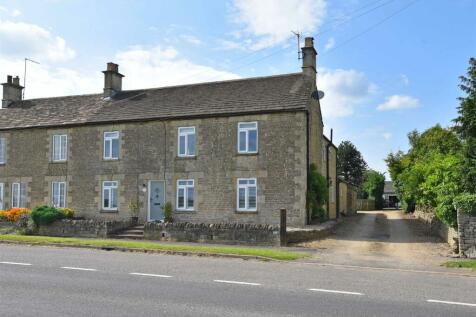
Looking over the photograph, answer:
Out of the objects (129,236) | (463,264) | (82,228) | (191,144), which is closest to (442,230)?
(463,264)

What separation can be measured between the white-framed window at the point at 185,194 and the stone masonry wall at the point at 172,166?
237 millimetres

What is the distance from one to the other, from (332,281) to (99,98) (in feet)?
76.0

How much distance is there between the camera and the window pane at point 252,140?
23.1 metres

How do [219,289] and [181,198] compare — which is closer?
[219,289]

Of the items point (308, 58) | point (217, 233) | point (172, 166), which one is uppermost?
point (308, 58)

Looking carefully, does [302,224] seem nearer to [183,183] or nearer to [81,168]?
[183,183]

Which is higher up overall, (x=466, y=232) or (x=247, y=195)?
(x=247, y=195)

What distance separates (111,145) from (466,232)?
718 inches

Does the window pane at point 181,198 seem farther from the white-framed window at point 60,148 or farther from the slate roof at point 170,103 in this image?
the white-framed window at point 60,148

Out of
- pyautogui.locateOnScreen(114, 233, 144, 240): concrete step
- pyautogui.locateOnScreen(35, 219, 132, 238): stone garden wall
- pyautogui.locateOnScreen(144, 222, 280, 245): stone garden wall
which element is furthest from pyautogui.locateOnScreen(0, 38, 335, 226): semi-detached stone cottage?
pyautogui.locateOnScreen(144, 222, 280, 245): stone garden wall

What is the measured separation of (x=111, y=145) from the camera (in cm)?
2627

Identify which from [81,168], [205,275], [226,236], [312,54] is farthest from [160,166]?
[205,275]

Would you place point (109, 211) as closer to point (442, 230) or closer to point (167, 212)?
point (167, 212)

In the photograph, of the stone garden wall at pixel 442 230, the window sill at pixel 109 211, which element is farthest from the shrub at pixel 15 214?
the stone garden wall at pixel 442 230
